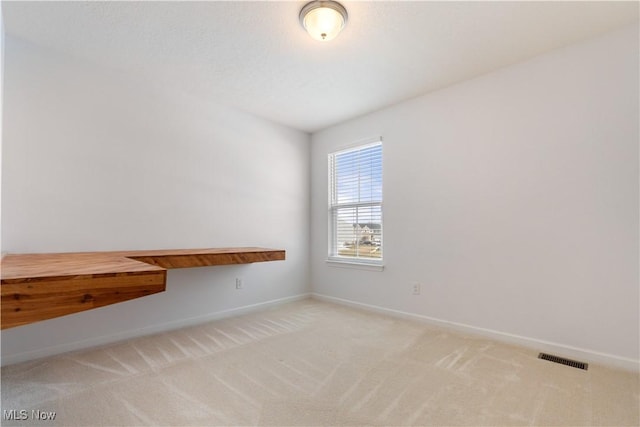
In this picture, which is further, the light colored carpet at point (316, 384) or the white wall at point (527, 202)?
the white wall at point (527, 202)

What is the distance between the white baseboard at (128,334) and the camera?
224 centimetres

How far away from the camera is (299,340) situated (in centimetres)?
269

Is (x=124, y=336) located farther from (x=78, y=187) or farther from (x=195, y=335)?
(x=78, y=187)

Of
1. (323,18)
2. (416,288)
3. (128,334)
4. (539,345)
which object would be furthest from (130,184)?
(539,345)

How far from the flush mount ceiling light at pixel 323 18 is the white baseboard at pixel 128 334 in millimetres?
2869

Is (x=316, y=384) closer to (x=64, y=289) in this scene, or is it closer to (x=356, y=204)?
(x=64, y=289)

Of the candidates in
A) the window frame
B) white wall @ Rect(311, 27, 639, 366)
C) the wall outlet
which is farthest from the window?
the wall outlet

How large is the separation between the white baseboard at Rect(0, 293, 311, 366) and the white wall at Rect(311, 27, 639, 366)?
154cm

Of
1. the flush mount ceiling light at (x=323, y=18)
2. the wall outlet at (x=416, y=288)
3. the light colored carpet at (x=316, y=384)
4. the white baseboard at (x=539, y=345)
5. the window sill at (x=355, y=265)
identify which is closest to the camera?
the light colored carpet at (x=316, y=384)

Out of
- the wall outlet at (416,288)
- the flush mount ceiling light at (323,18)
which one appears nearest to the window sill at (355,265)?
the wall outlet at (416,288)

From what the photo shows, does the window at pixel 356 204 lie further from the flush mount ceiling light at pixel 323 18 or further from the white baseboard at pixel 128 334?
the flush mount ceiling light at pixel 323 18

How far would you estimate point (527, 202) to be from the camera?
102 inches

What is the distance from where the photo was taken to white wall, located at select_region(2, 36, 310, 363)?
7.61 ft

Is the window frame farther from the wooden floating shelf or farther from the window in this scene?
the wooden floating shelf
